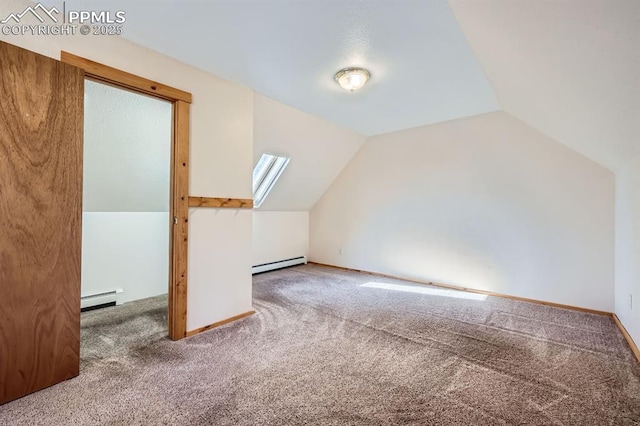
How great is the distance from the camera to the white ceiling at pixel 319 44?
1729mm

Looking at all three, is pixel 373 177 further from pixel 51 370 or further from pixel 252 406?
pixel 51 370

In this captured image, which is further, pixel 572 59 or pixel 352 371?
pixel 352 371

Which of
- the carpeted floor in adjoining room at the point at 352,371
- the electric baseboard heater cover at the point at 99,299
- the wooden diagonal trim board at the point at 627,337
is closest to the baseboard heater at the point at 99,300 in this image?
the electric baseboard heater cover at the point at 99,299

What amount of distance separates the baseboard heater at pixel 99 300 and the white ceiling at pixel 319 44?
2561mm

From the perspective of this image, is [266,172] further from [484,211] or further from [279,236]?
[484,211]

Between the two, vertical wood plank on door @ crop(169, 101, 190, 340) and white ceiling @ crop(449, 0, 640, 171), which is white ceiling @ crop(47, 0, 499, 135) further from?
vertical wood plank on door @ crop(169, 101, 190, 340)

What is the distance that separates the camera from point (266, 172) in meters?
4.48

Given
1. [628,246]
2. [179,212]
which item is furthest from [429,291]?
[179,212]

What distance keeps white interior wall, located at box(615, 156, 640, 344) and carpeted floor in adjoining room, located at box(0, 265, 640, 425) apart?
231 millimetres

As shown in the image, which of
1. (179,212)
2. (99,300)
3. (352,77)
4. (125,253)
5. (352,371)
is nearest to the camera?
(352,371)

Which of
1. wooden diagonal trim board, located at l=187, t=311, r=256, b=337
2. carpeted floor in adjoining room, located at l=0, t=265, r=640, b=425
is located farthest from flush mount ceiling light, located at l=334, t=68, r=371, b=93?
wooden diagonal trim board, located at l=187, t=311, r=256, b=337

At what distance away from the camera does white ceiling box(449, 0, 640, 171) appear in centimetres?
122

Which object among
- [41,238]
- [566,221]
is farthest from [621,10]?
[41,238]

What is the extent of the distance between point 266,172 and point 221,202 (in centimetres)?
198
